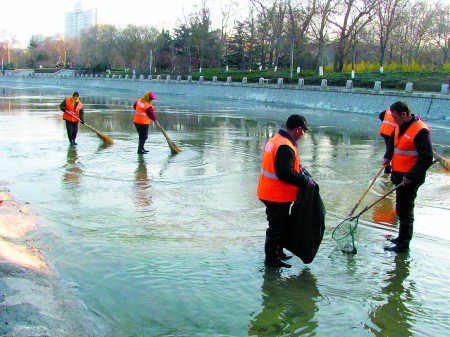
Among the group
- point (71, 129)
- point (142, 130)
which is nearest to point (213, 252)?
point (142, 130)

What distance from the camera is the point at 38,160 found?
1065 cm

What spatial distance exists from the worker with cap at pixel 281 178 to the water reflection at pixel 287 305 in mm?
376

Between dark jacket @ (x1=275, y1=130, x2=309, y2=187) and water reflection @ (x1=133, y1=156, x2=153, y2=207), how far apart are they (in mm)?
3133

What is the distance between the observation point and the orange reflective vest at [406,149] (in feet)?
17.9

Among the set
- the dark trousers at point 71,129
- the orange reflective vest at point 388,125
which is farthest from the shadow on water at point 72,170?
the orange reflective vest at point 388,125

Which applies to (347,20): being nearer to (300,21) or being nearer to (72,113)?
(300,21)

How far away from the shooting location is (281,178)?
4766mm

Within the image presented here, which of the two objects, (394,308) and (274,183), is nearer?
(394,308)

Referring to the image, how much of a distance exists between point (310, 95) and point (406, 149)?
29.4 meters

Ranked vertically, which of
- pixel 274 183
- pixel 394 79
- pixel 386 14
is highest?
pixel 386 14

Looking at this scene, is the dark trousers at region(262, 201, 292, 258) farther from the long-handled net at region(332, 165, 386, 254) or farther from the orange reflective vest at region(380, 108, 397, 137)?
the orange reflective vest at region(380, 108, 397, 137)

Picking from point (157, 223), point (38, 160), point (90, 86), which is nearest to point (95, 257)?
point (157, 223)

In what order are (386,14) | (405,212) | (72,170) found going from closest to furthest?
(405,212)
(72,170)
(386,14)

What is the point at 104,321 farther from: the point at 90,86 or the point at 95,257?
the point at 90,86
